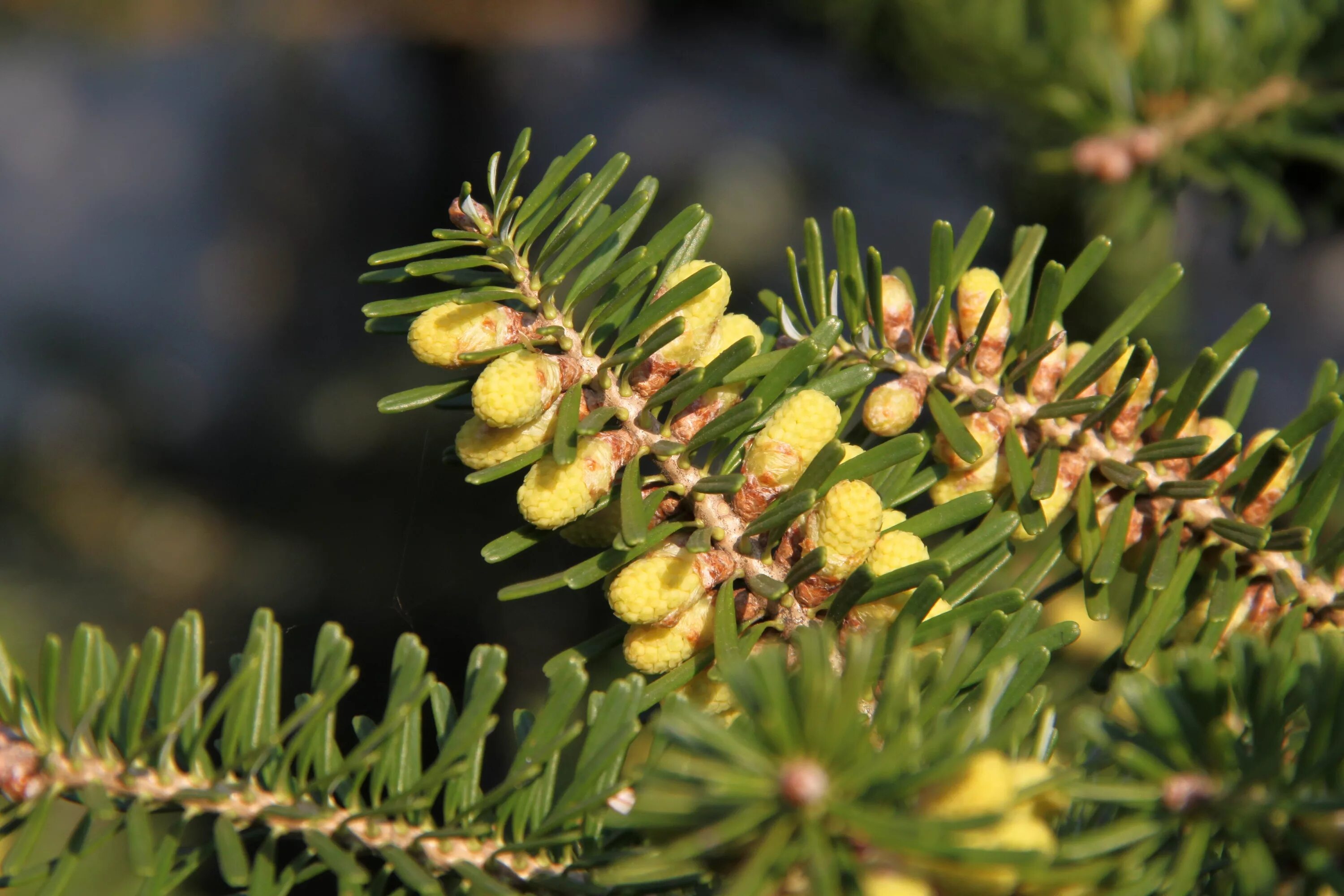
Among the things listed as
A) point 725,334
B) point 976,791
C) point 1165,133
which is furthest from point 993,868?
point 1165,133

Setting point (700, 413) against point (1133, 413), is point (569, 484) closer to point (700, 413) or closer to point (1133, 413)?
point (700, 413)

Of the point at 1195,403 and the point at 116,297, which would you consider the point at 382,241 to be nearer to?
the point at 116,297

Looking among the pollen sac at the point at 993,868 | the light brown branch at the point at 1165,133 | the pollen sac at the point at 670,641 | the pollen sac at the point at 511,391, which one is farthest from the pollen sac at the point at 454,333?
the light brown branch at the point at 1165,133

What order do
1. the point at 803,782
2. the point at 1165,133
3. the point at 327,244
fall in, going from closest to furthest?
1. the point at 803,782
2. the point at 1165,133
3. the point at 327,244

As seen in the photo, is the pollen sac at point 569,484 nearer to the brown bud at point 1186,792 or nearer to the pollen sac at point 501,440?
the pollen sac at point 501,440

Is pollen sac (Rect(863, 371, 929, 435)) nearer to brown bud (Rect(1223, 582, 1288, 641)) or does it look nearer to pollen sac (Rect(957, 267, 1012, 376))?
pollen sac (Rect(957, 267, 1012, 376))

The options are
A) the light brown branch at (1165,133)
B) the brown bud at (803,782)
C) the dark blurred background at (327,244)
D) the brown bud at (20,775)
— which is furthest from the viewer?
Result: the dark blurred background at (327,244)

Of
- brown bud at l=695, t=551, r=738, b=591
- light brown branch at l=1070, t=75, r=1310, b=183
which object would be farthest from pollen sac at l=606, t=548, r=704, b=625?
light brown branch at l=1070, t=75, r=1310, b=183
